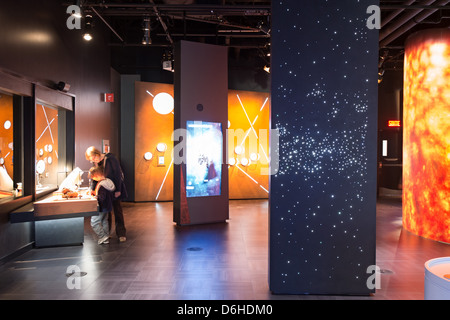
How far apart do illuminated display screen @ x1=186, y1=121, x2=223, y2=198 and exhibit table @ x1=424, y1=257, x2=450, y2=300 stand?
5.49m

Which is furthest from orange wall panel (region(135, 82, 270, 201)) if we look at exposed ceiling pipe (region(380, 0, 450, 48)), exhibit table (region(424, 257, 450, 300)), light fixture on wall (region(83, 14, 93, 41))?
exhibit table (region(424, 257, 450, 300))

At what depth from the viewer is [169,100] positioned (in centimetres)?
1061

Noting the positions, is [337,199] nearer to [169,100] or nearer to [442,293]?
[442,293]

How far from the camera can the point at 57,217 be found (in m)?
5.28

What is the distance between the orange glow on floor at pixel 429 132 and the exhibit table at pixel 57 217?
5.85 metres

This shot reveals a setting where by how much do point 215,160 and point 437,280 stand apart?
5861 millimetres

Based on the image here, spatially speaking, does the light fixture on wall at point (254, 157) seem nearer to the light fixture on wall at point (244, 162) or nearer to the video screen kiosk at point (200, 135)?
the light fixture on wall at point (244, 162)

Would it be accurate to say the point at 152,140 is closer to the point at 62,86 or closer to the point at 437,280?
the point at 62,86

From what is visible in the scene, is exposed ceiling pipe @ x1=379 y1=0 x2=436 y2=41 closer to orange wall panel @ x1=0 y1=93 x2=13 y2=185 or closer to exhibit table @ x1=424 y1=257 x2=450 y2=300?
exhibit table @ x1=424 y1=257 x2=450 y2=300

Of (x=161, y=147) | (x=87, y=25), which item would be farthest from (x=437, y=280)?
(x=161, y=147)

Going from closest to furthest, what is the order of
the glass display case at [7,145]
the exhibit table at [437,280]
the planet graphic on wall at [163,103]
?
the exhibit table at [437,280], the glass display case at [7,145], the planet graphic on wall at [163,103]

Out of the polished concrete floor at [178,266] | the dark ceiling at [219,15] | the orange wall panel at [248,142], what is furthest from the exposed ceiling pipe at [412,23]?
the polished concrete floor at [178,266]

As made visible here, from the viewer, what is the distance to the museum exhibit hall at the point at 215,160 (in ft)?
12.0
